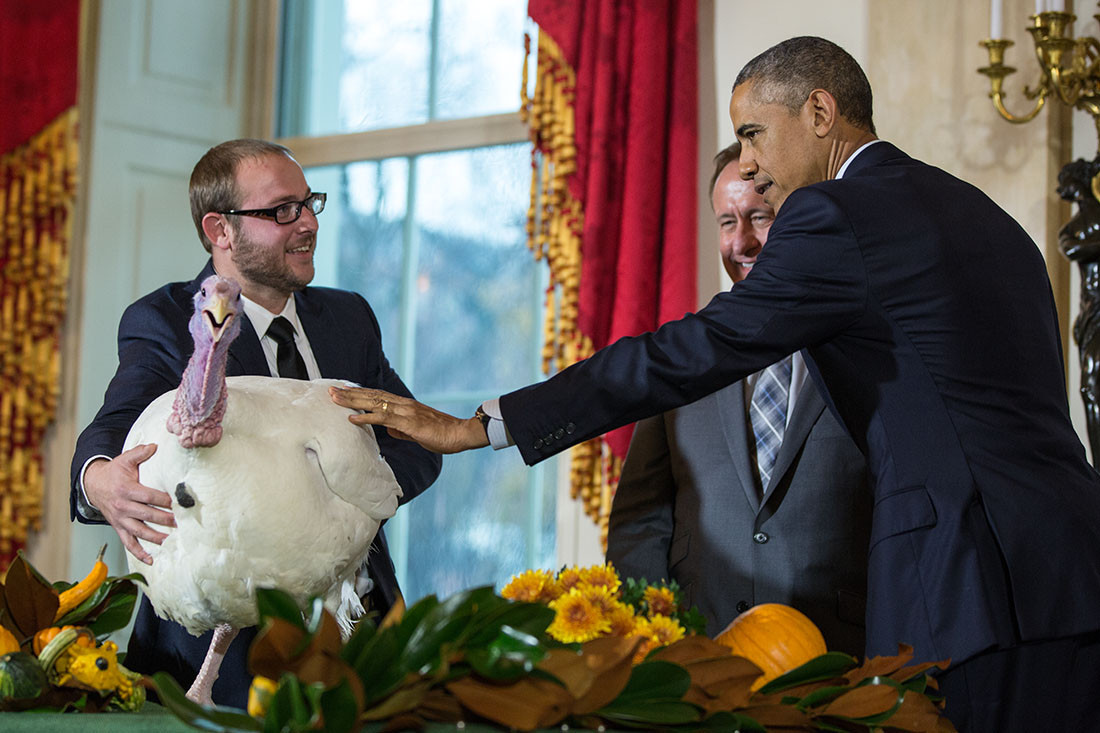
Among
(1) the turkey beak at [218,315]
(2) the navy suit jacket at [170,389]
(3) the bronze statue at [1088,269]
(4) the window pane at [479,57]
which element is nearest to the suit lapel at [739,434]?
(2) the navy suit jacket at [170,389]

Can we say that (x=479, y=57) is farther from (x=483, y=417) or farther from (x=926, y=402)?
(x=926, y=402)

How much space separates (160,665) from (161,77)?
3.00m

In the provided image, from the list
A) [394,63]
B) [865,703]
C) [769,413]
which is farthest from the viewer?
[394,63]

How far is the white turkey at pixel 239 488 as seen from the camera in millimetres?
1454

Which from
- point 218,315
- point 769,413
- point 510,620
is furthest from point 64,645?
point 769,413

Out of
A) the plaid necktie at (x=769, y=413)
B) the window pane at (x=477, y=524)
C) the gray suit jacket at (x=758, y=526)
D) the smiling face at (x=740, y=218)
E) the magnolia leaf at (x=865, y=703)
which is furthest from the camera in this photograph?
the window pane at (x=477, y=524)

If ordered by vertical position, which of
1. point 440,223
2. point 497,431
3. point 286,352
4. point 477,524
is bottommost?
point 477,524

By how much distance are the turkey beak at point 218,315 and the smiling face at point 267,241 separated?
2.23ft

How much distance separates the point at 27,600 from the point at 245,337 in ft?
2.37

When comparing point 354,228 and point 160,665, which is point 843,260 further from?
point 354,228

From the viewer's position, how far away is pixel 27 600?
4.63 ft

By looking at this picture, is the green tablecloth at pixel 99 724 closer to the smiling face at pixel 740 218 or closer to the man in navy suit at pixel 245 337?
the man in navy suit at pixel 245 337

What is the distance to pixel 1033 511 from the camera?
1536mm

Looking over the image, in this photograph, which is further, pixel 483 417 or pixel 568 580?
pixel 483 417
